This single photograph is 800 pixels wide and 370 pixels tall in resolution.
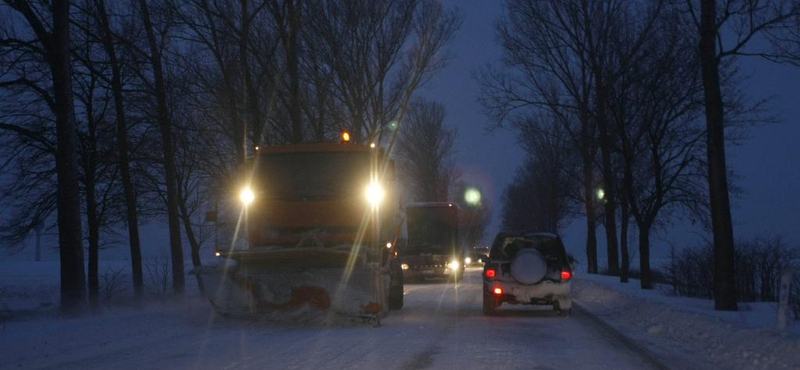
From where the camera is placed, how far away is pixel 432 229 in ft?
137

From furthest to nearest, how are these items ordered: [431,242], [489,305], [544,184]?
[544,184] → [431,242] → [489,305]

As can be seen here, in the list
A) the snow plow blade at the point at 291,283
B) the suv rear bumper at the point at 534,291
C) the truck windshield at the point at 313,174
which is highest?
the truck windshield at the point at 313,174

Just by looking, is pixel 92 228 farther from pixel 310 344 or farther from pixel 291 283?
pixel 310 344

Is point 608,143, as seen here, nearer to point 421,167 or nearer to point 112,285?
point 112,285

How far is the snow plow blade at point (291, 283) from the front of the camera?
53.0ft

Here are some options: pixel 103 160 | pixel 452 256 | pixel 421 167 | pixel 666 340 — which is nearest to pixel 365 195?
pixel 666 340

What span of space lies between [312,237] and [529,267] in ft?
16.4

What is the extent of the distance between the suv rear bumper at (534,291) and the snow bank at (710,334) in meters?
1.12

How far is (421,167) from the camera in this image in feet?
250

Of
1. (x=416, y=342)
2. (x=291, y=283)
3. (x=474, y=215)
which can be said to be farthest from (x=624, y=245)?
(x=474, y=215)

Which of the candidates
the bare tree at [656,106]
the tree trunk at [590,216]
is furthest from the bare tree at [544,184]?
the bare tree at [656,106]

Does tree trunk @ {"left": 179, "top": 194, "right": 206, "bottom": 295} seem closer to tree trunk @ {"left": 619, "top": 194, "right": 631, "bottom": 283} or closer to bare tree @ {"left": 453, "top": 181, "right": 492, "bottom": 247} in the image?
tree trunk @ {"left": 619, "top": 194, "right": 631, "bottom": 283}

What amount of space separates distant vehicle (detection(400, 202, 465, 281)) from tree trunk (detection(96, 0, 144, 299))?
46.6ft

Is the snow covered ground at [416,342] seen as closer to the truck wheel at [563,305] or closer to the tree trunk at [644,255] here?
the truck wheel at [563,305]
